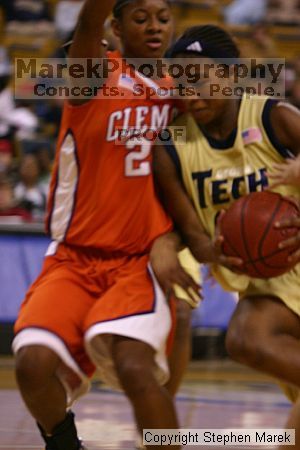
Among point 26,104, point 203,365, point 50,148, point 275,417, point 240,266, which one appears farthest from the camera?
point 26,104

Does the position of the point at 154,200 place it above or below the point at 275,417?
above

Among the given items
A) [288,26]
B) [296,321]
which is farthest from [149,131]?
[288,26]

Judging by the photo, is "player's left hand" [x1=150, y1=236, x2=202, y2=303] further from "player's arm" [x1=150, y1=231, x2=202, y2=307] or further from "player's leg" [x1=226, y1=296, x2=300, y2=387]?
"player's leg" [x1=226, y1=296, x2=300, y2=387]

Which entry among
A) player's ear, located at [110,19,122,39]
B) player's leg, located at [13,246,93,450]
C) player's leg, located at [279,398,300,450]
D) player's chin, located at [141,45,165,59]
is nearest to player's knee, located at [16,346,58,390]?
player's leg, located at [13,246,93,450]

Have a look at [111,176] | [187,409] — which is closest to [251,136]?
[111,176]

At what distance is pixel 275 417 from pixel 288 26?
842cm

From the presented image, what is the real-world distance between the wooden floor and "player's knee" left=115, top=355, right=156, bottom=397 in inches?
53.8

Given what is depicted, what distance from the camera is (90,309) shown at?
4293 millimetres

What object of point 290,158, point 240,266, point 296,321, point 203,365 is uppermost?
point 290,158

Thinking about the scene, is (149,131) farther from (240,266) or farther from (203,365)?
(203,365)

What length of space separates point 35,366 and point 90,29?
4.61 ft

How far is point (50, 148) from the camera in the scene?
10727 mm

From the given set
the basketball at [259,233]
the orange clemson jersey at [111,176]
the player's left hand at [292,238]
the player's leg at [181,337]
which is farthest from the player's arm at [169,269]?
the player's leg at [181,337]

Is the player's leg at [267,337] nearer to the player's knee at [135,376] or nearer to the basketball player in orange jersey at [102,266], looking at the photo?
the basketball player in orange jersey at [102,266]
